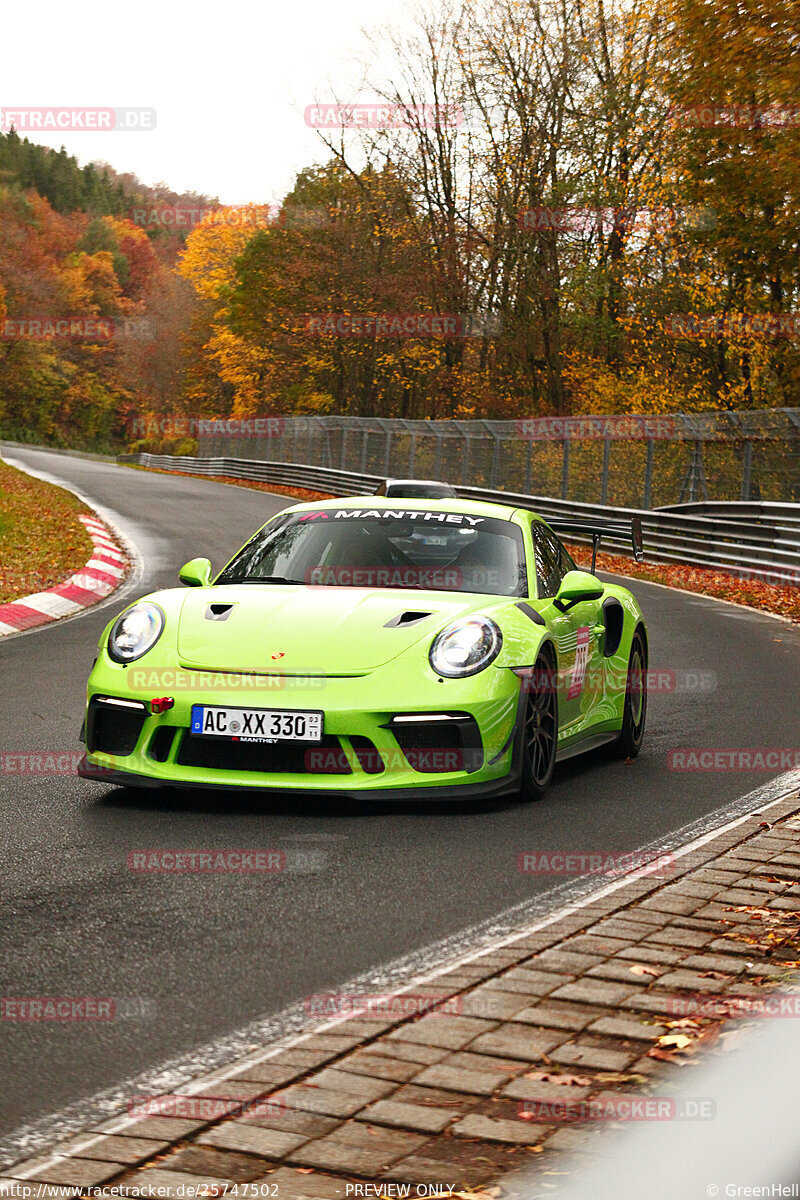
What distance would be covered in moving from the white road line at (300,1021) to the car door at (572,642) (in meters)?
1.18

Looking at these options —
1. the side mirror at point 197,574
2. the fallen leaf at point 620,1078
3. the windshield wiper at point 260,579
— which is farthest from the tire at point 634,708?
the fallen leaf at point 620,1078

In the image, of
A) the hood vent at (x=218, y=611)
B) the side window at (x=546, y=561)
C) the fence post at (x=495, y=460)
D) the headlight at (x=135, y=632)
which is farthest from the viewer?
the fence post at (x=495, y=460)

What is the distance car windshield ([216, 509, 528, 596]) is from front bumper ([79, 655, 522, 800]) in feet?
3.64

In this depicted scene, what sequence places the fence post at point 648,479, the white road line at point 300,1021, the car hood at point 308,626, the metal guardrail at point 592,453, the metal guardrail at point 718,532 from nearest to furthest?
the white road line at point 300,1021, the car hood at point 308,626, the metal guardrail at point 718,532, the metal guardrail at point 592,453, the fence post at point 648,479

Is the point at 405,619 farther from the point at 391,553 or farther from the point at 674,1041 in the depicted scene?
the point at 674,1041

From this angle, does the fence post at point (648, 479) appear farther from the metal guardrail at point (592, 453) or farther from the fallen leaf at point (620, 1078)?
the fallen leaf at point (620, 1078)

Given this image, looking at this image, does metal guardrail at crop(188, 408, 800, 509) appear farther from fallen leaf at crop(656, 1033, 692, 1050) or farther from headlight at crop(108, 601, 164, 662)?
fallen leaf at crop(656, 1033, 692, 1050)

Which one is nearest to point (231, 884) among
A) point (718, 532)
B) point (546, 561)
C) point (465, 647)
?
point (465, 647)

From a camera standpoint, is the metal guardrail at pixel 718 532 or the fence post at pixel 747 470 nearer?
the metal guardrail at pixel 718 532

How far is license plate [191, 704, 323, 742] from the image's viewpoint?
616 centimetres

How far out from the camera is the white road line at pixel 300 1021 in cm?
301

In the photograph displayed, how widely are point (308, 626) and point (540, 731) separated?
3.86ft

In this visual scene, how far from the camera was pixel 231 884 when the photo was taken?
5.22 m

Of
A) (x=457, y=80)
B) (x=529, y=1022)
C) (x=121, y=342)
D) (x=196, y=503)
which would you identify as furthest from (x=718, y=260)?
(x=121, y=342)
